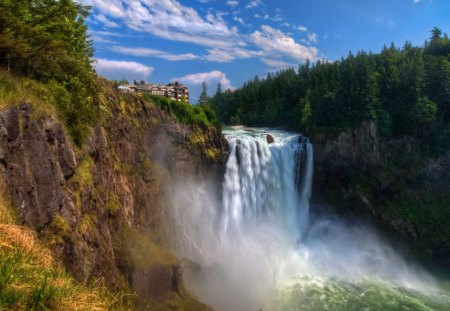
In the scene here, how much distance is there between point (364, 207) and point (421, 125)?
13930 millimetres

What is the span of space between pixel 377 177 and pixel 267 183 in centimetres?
1475

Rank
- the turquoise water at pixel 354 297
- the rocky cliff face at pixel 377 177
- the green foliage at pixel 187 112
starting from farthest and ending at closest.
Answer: the rocky cliff face at pixel 377 177 < the green foliage at pixel 187 112 < the turquoise water at pixel 354 297

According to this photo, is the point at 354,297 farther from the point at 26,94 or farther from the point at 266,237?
the point at 26,94

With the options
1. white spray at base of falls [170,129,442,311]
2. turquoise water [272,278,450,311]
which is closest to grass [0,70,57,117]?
white spray at base of falls [170,129,442,311]

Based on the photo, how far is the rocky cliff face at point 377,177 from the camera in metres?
40.8

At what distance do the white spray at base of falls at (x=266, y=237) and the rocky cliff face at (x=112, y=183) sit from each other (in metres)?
2.98

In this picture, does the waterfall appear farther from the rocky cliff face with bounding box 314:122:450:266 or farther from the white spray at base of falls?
the rocky cliff face with bounding box 314:122:450:266

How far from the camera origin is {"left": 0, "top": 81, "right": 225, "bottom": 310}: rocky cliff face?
10.2 m

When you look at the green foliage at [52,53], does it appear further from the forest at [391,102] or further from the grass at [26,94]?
the forest at [391,102]

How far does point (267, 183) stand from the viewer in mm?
36625

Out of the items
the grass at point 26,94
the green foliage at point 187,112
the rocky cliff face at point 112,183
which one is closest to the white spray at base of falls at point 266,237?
the rocky cliff face at point 112,183

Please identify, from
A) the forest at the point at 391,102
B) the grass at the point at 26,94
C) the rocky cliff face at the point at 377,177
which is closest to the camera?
the grass at the point at 26,94

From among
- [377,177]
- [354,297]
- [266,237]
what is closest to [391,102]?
[377,177]

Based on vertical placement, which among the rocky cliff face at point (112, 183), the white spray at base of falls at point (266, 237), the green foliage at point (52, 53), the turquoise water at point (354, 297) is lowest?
the turquoise water at point (354, 297)
